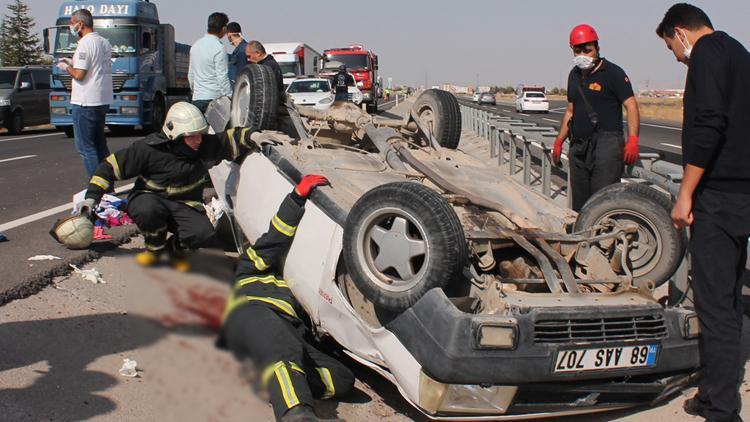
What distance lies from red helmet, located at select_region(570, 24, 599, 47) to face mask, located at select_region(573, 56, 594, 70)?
0.11 metres

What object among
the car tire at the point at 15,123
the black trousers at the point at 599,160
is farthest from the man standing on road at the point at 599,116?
the car tire at the point at 15,123

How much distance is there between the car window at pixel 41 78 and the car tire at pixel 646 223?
20.7m

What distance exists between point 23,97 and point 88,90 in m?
15.3

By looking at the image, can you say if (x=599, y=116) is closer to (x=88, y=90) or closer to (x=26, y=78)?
(x=88, y=90)

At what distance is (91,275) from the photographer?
5598 millimetres

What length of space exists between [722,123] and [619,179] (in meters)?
2.34

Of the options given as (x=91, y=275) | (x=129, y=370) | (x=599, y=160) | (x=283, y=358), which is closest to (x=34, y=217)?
(x=91, y=275)

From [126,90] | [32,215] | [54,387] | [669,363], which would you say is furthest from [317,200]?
[126,90]

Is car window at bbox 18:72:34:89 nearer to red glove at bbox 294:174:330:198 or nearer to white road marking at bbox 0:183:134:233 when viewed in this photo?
white road marking at bbox 0:183:134:233

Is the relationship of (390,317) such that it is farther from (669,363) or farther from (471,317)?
(669,363)

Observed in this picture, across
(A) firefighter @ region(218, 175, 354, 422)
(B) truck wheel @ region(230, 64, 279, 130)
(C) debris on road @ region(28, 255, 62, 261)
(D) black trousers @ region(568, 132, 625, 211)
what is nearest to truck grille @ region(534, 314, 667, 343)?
(A) firefighter @ region(218, 175, 354, 422)

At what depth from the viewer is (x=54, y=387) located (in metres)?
3.82

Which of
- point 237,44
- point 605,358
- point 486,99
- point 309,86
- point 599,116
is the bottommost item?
point 486,99

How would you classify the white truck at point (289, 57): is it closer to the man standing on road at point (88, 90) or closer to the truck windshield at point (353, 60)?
the truck windshield at point (353, 60)
